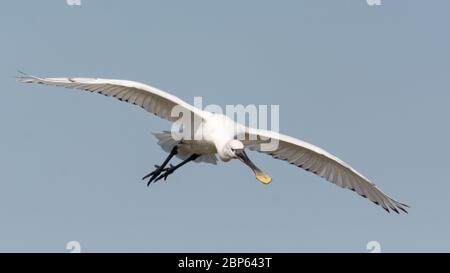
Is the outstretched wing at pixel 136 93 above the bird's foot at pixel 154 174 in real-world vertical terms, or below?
above

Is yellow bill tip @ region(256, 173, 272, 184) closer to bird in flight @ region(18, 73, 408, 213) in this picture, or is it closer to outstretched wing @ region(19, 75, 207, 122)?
bird in flight @ region(18, 73, 408, 213)

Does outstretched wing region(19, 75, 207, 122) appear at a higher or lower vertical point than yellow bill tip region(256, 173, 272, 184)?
higher

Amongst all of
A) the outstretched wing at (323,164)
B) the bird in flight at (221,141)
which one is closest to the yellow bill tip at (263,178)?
the bird in flight at (221,141)

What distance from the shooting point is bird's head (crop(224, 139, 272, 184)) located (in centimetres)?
2438

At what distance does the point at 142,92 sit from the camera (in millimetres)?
24812

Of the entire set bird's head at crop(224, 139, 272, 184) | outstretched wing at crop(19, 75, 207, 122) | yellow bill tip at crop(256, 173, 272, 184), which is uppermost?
outstretched wing at crop(19, 75, 207, 122)

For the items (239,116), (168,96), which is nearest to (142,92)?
(168,96)

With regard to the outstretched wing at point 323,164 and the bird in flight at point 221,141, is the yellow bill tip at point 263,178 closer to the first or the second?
the bird in flight at point 221,141

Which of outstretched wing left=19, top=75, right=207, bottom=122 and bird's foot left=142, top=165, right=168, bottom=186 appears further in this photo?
bird's foot left=142, top=165, right=168, bottom=186

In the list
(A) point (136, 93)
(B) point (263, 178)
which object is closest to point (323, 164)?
(B) point (263, 178)

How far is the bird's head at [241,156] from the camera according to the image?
24375mm

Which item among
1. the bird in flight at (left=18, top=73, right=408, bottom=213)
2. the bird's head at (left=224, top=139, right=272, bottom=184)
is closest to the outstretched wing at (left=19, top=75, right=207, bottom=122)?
the bird in flight at (left=18, top=73, right=408, bottom=213)

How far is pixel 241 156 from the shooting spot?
24.5 metres
